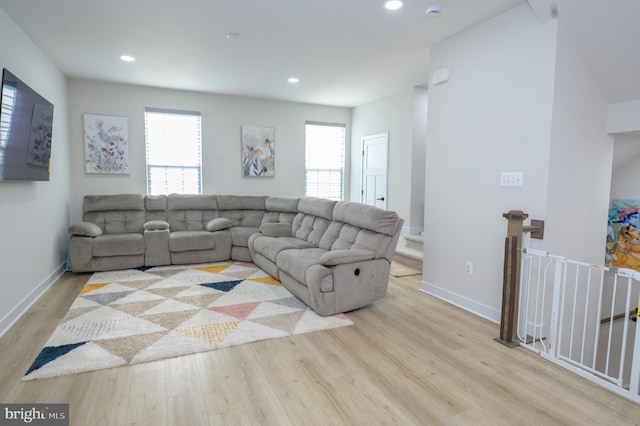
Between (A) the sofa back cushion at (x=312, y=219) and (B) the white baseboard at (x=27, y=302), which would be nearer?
(B) the white baseboard at (x=27, y=302)

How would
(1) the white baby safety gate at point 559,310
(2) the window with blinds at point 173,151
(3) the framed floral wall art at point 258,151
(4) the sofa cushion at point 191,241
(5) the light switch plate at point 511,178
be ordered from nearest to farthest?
(1) the white baby safety gate at point 559,310
(5) the light switch plate at point 511,178
(4) the sofa cushion at point 191,241
(2) the window with blinds at point 173,151
(3) the framed floral wall art at point 258,151

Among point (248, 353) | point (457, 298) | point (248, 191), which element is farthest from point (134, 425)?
point (248, 191)

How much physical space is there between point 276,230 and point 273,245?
84 cm

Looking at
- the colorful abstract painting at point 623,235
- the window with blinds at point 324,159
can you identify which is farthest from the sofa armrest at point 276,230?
the colorful abstract painting at point 623,235

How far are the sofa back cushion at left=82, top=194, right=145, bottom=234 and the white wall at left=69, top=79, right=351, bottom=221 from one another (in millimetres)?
459

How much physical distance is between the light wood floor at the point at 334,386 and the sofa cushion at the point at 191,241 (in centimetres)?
214

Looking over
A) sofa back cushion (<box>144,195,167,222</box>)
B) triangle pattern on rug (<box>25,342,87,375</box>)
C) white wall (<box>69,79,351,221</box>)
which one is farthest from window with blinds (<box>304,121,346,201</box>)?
triangle pattern on rug (<box>25,342,87,375</box>)

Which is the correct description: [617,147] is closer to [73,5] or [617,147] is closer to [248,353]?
[248,353]

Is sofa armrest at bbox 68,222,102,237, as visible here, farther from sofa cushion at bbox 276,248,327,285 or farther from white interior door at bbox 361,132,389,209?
white interior door at bbox 361,132,389,209

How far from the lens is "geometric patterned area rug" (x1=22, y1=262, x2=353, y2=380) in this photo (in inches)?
98.3

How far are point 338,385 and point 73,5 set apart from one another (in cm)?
366

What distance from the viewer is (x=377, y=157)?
6.38 metres

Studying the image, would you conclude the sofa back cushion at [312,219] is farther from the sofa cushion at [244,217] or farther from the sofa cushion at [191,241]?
the sofa cushion at [191,241]

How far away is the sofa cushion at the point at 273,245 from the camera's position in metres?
4.23
